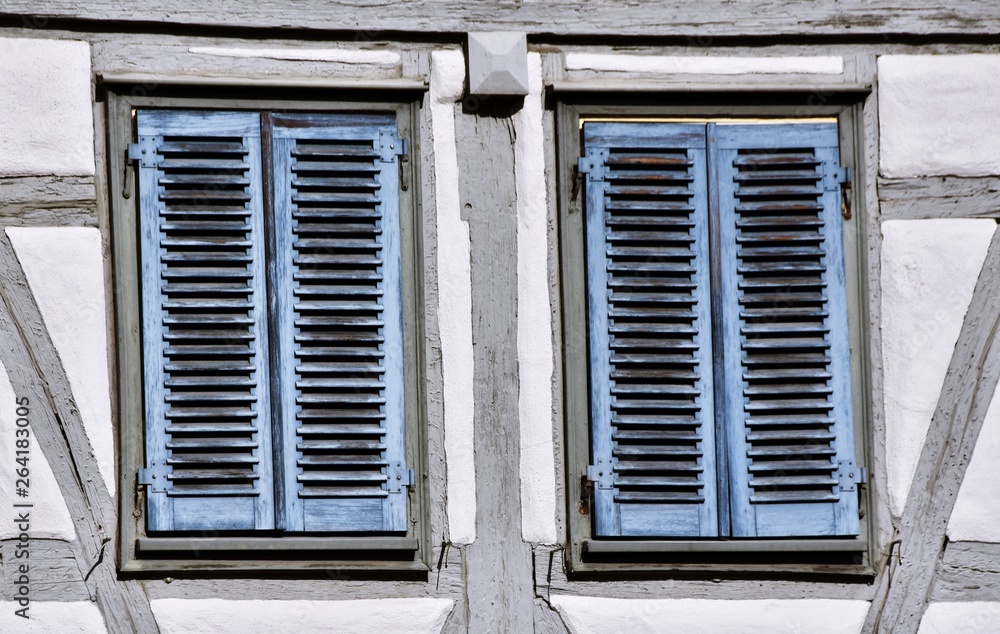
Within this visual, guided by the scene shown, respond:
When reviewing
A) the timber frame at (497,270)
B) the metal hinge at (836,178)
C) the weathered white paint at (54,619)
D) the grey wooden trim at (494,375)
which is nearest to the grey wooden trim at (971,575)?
the timber frame at (497,270)

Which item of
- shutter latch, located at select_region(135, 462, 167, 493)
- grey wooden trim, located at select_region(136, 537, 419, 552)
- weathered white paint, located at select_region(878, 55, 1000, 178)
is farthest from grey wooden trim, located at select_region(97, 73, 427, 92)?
weathered white paint, located at select_region(878, 55, 1000, 178)

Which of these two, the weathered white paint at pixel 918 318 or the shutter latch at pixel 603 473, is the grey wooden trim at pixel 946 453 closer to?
the weathered white paint at pixel 918 318

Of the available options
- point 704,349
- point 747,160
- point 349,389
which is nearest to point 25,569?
point 349,389

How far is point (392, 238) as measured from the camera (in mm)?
4531

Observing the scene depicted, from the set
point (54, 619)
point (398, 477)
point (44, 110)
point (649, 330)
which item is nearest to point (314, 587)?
point (398, 477)

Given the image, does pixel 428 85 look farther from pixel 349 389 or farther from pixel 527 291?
pixel 349 389

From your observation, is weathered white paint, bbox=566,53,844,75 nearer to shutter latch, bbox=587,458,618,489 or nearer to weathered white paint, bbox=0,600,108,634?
shutter latch, bbox=587,458,618,489

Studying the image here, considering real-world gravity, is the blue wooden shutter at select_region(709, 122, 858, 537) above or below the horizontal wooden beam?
below

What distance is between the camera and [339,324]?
14.7 feet

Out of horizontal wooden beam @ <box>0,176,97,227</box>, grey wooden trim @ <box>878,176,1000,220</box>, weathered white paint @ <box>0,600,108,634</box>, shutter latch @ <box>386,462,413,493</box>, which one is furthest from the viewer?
grey wooden trim @ <box>878,176,1000,220</box>

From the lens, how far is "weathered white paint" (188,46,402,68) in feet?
14.8

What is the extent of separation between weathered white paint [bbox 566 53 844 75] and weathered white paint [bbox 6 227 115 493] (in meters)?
1.80

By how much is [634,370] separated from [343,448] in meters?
1.02

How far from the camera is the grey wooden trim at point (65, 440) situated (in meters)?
4.32
